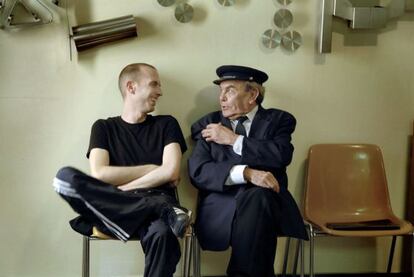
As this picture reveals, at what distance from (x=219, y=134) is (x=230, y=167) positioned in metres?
0.19

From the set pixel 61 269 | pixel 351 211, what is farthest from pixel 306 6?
pixel 61 269

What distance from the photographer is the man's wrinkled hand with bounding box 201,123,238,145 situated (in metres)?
2.52

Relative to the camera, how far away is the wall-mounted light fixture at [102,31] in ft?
8.51

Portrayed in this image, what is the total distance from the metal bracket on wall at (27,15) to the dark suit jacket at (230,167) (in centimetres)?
100

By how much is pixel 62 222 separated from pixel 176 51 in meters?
1.09

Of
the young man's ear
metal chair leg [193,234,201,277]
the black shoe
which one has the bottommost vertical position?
metal chair leg [193,234,201,277]

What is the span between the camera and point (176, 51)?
2.72 m

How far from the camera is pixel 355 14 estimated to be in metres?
2.69

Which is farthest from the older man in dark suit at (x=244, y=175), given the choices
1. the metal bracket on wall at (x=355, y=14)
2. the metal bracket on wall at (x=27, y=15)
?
the metal bracket on wall at (x=27, y=15)

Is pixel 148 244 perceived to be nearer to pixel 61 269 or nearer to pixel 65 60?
pixel 61 269

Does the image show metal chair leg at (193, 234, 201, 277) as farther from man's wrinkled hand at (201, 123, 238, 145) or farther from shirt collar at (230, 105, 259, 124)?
shirt collar at (230, 105, 259, 124)

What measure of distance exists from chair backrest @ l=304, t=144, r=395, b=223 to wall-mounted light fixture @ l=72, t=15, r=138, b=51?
3.76ft

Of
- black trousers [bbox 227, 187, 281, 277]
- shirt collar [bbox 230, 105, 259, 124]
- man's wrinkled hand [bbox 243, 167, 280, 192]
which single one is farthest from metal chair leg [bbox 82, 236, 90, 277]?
shirt collar [bbox 230, 105, 259, 124]

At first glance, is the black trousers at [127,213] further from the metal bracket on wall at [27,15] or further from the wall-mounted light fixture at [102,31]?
the metal bracket on wall at [27,15]
